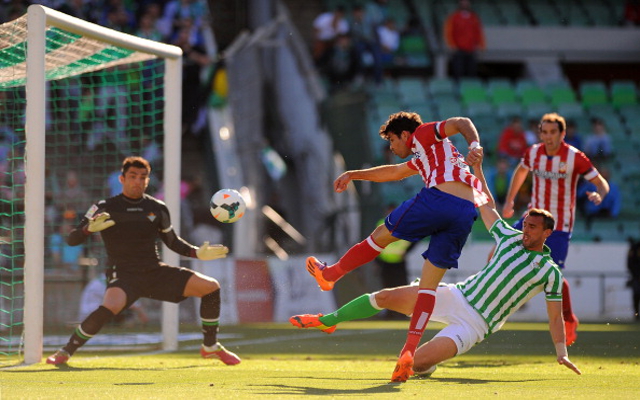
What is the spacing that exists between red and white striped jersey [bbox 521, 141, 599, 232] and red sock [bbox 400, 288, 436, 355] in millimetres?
2633

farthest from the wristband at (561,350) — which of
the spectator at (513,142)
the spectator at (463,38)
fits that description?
the spectator at (463,38)

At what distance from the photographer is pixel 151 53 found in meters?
10.3

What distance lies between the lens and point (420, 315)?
7105mm

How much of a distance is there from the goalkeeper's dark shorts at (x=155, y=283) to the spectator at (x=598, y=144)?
1134 cm

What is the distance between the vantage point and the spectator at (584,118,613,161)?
18656 millimetres

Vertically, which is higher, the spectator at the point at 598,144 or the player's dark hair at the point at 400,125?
the spectator at the point at 598,144

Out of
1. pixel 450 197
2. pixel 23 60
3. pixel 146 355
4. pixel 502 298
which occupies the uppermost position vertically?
pixel 23 60

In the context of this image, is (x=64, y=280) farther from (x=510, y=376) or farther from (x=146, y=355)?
(x=510, y=376)

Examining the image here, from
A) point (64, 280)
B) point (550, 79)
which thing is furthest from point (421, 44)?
point (64, 280)

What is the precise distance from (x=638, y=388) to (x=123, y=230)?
417 cm

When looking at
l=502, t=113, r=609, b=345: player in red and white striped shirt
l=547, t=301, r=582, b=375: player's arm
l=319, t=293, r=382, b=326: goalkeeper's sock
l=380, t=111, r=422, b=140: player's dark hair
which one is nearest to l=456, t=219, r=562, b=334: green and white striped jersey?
l=547, t=301, r=582, b=375: player's arm

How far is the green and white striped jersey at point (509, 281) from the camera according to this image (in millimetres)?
7430

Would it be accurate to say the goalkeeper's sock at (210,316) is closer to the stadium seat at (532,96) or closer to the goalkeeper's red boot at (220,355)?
the goalkeeper's red boot at (220,355)

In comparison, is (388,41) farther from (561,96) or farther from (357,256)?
(357,256)
